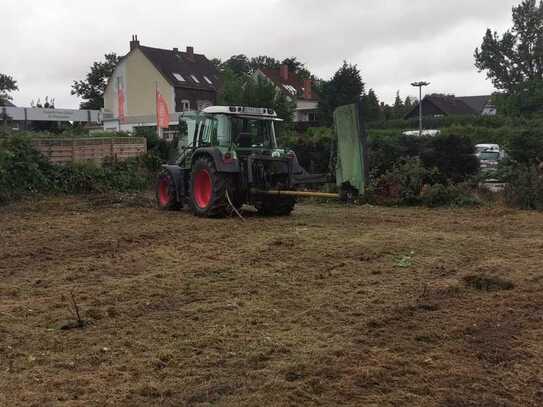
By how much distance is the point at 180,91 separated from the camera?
52.6 meters

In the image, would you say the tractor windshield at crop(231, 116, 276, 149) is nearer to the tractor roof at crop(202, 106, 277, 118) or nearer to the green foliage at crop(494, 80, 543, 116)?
the tractor roof at crop(202, 106, 277, 118)

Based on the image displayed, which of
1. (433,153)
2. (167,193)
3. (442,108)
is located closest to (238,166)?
(167,193)

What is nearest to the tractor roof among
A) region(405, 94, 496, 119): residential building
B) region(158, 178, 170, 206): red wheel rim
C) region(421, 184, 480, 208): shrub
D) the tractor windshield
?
the tractor windshield

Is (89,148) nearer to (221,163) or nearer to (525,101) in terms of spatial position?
(221,163)

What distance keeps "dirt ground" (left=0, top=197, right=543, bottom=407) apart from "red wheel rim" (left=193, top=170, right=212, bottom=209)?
2.48 m

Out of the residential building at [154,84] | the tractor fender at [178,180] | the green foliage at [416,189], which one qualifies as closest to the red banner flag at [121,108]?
the residential building at [154,84]

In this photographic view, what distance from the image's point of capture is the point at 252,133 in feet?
40.7

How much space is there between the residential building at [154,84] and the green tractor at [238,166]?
38914 millimetres

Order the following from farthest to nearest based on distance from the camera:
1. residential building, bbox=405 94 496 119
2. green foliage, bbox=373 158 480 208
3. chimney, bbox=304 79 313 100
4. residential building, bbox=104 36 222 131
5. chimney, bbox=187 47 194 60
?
chimney, bbox=304 79 313 100 < residential building, bbox=405 94 496 119 < chimney, bbox=187 47 194 60 < residential building, bbox=104 36 222 131 < green foliage, bbox=373 158 480 208

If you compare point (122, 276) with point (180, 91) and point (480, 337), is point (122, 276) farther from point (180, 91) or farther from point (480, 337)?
point (180, 91)

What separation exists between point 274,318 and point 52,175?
1392 cm

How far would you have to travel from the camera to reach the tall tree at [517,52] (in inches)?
2470

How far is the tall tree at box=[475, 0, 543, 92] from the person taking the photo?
62.8m

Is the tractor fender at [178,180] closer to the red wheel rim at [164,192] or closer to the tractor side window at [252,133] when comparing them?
the red wheel rim at [164,192]
